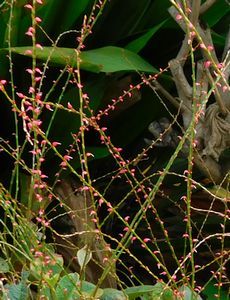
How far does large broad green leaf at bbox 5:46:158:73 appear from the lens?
2.04m

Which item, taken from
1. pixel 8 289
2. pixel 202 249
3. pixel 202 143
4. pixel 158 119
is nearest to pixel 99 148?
pixel 158 119

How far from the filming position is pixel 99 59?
7.20ft

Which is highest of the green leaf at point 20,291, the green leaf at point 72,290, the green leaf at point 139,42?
the green leaf at point 139,42

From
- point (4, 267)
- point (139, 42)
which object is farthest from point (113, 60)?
point (4, 267)

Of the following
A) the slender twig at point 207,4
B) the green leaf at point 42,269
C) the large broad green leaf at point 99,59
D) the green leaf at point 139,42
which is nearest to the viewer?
the green leaf at point 42,269

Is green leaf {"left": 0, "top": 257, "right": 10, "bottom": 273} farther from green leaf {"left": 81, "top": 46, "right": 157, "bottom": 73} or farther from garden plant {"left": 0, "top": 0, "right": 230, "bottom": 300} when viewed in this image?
green leaf {"left": 81, "top": 46, "right": 157, "bottom": 73}

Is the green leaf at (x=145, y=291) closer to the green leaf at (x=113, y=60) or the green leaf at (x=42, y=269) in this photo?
the green leaf at (x=42, y=269)

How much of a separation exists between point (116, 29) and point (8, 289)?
1235mm

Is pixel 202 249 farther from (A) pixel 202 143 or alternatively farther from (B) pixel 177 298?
(B) pixel 177 298

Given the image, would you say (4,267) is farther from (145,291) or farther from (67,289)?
(145,291)

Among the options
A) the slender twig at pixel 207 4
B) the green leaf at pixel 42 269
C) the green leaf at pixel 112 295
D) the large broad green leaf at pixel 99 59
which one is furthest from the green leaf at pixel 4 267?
the slender twig at pixel 207 4

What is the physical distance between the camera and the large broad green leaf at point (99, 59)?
2.04 meters

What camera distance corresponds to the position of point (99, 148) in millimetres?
2533

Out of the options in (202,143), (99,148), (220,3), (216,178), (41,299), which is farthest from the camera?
(220,3)
